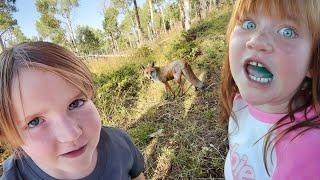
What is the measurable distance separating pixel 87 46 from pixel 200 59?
118 feet

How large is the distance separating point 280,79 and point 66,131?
708 mm

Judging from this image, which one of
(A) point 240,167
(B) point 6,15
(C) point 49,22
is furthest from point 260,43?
(C) point 49,22

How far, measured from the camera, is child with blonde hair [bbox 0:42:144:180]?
1112mm

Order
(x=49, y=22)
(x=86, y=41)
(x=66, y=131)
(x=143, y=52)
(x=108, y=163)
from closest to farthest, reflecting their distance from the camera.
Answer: (x=66, y=131), (x=108, y=163), (x=143, y=52), (x=49, y=22), (x=86, y=41)

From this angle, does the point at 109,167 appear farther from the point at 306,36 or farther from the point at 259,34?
the point at 306,36

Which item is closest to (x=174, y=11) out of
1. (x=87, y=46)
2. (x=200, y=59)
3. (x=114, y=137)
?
(x=87, y=46)

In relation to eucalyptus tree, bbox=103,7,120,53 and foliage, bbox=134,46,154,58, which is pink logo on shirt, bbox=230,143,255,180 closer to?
foliage, bbox=134,46,154,58

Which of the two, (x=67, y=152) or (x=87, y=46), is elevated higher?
(x=67, y=152)

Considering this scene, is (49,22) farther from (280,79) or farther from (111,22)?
(280,79)

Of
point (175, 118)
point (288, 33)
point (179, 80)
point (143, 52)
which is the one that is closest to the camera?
point (288, 33)

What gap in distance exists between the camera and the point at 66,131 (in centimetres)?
112

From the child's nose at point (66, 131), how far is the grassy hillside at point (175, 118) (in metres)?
1.67

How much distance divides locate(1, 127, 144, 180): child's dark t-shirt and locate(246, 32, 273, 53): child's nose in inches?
30.8

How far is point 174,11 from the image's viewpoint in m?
42.4
